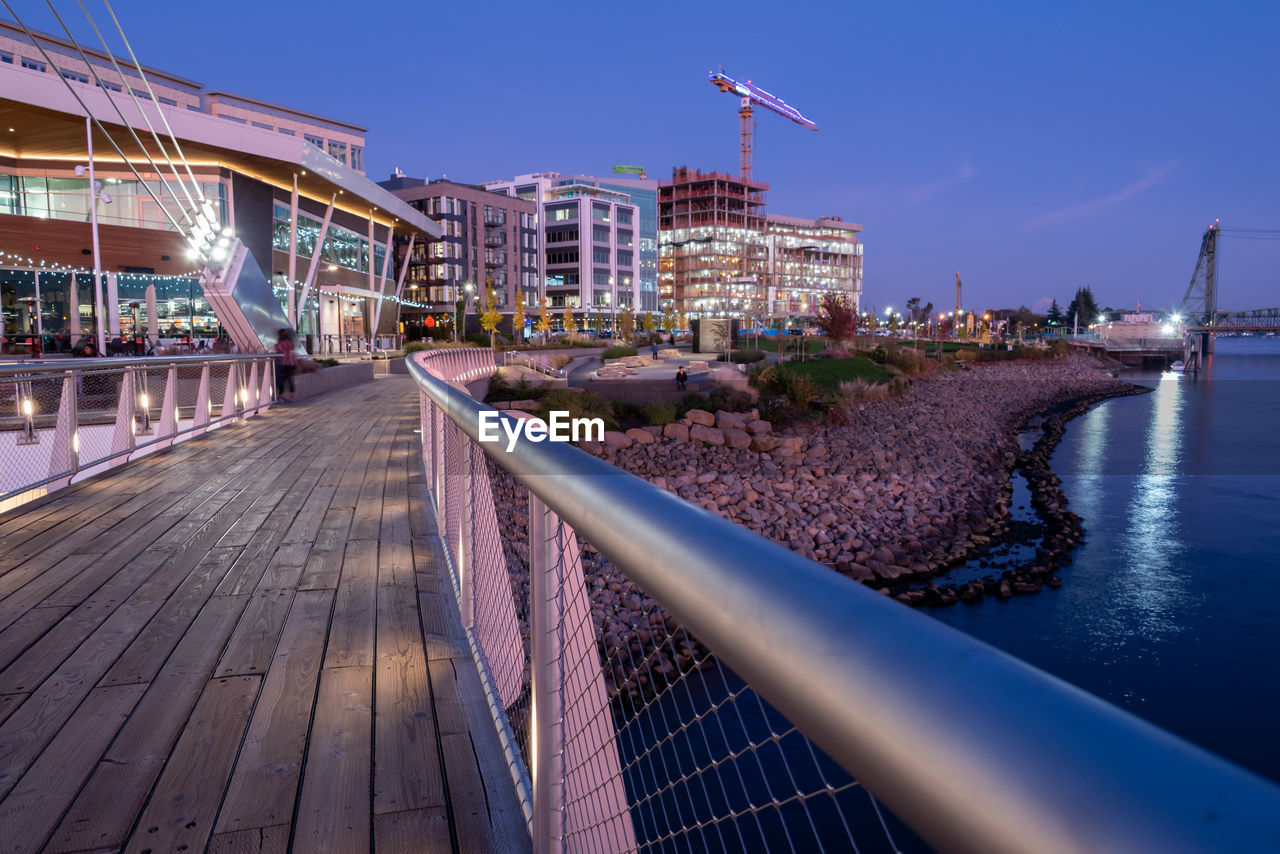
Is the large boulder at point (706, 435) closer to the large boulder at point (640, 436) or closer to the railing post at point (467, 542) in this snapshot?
the large boulder at point (640, 436)

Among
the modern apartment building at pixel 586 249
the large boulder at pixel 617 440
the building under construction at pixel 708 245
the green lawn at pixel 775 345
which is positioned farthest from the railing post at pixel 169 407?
the building under construction at pixel 708 245

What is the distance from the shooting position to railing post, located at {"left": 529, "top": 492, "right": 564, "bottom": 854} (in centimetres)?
197

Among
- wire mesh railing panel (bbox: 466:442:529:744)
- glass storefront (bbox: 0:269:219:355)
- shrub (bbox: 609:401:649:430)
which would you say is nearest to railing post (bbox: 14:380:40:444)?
wire mesh railing panel (bbox: 466:442:529:744)

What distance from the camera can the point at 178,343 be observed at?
3023 cm

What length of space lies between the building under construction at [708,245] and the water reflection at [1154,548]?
10454 cm

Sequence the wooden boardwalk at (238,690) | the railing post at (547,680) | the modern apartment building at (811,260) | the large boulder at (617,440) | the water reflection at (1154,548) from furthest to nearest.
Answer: the modern apartment building at (811,260) < the large boulder at (617,440) < the water reflection at (1154,548) < the wooden boardwalk at (238,690) < the railing post at (547,680)

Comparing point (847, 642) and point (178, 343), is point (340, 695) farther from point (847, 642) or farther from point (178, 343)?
point (178, 343)

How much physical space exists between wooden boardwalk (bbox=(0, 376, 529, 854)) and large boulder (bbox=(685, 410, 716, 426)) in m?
15.7

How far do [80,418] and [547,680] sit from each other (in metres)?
8.87

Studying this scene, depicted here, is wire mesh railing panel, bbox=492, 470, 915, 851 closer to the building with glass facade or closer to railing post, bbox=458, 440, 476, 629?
railing post, bbox=458, 440, 476, 629

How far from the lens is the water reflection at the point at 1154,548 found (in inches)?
546

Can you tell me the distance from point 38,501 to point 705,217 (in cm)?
13451

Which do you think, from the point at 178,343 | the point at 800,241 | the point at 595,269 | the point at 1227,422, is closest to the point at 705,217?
the point at 800,241

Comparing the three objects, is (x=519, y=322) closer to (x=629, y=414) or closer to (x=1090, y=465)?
(x=629, y=414)
